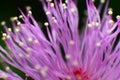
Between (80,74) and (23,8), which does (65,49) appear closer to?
(80,74)

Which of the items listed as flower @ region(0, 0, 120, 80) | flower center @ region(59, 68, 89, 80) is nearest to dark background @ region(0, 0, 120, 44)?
flower @ region(0, 0, 120, 80)

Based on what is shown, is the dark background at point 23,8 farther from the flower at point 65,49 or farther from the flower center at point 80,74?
the flower center at point 80,74

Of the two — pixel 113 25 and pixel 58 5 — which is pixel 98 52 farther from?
pixel 58 5

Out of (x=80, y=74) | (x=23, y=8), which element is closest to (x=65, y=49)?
(x=80, y=74)

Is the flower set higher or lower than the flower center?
higher

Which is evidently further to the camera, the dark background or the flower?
the dark background

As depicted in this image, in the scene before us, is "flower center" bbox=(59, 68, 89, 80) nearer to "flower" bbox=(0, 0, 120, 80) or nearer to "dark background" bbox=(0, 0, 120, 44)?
"flower" bbox=(0, 0, 120, 80)

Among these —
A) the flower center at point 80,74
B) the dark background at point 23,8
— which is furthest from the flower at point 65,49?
the dark background at point 23,8

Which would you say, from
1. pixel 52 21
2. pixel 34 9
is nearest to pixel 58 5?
pixel 52 21
